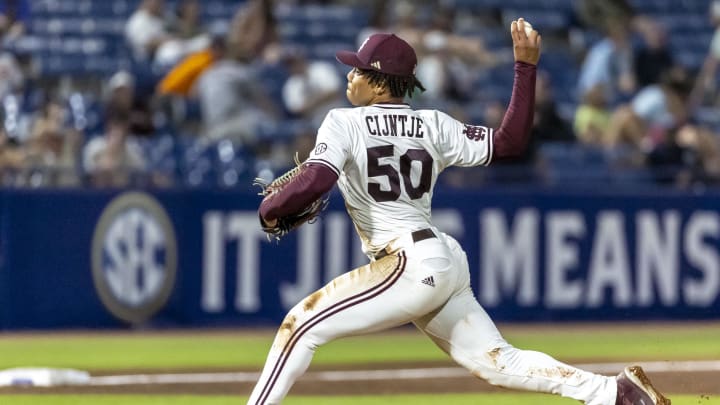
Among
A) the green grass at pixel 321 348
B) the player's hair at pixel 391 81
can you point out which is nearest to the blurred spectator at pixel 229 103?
the green grass at pixel 321 348

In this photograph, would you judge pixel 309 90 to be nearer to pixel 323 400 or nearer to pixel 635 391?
pixel 323 400

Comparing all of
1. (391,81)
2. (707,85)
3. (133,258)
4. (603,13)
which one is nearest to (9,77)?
(133,258)

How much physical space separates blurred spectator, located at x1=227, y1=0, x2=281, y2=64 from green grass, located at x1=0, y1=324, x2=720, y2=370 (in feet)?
11.1

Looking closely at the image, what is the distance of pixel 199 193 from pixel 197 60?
171 centimetres

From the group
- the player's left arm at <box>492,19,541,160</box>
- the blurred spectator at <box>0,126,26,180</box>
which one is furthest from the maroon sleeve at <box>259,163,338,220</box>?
the blurred spectator at <box>0,126,26,180</box>

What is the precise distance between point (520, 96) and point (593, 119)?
963 centimetres

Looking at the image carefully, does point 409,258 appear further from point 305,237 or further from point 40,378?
point 305,237

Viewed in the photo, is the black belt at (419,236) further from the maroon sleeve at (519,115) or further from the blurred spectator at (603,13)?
the blurred spectator at (603,13)

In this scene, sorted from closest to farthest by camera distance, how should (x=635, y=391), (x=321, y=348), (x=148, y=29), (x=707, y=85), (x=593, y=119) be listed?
(x=635, y=391)
(x=321, y=348)
(x=148, y=29)
(x=593, y=119)
(x=707, y=85)

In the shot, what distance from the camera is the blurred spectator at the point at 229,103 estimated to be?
14211 mm

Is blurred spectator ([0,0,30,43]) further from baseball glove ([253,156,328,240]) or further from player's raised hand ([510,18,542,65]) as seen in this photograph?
player's raised hand ([510,18,542,65])

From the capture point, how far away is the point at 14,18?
15.6 m

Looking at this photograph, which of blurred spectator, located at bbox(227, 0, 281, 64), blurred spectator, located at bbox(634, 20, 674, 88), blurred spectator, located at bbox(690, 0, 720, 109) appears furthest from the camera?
blurred spectator, located at bbox(690, 0, 720, 109)

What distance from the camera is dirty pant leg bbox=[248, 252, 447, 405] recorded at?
598 centimetres
